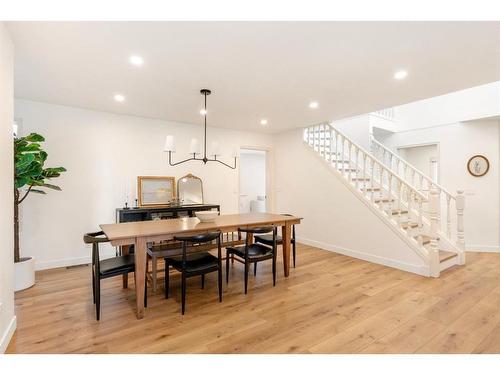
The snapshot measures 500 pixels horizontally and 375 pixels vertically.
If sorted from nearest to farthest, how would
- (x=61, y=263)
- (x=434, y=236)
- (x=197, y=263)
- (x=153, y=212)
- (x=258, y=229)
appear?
(x=197, y=263) → (x=258, y=229) → (x=434, y=236) → (x=61, y=263) → (x=153, y=212)

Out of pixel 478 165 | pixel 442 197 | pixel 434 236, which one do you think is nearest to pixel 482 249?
pixel 442 197

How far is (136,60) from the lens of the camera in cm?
241

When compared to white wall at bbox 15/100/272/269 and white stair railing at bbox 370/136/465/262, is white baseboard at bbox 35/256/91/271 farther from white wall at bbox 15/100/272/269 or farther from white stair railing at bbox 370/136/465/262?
white stair railing at bbox 370/136/465/262

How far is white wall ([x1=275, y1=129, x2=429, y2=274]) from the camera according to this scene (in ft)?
12.6

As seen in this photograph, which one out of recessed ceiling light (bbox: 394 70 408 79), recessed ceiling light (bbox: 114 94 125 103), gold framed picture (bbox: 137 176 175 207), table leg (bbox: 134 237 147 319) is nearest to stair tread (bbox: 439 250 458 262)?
recessed ceiling light (bbox: 394 70 408 79)

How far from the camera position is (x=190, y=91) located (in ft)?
10.6

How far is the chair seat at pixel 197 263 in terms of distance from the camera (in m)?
2.53

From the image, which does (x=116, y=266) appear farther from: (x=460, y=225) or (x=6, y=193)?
(x=460, y=225)

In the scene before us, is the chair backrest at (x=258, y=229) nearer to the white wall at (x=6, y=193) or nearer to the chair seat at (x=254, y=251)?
the chair seat at (x=254, y=251)

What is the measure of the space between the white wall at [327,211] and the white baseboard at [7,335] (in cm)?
433

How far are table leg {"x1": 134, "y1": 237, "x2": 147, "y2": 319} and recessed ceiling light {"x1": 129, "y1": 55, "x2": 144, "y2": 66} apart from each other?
1682 millimetres

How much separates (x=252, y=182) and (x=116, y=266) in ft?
22.5

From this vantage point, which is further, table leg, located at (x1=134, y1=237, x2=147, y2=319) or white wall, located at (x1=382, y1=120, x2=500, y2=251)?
white wall, located at (x1=382, y1=120, x2=500, y2=251)
